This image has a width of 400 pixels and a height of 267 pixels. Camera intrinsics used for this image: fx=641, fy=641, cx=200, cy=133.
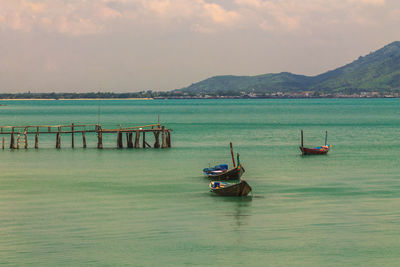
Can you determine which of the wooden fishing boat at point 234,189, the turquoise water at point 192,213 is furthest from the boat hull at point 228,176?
the wooden fishing boat at point 234,189

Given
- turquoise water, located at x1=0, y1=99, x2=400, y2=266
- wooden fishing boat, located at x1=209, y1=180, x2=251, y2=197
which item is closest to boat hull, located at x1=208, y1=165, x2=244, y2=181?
turquoise water, located at x1=0, y1=99, x2=400, y2=266

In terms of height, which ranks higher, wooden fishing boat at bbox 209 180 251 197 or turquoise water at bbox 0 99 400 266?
wooden fishing boat at bbox 209 180 251 197

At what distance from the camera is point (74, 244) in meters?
28.0

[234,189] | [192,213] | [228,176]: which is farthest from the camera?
[228,176]

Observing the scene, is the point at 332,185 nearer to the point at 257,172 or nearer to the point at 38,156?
the point at 257,172

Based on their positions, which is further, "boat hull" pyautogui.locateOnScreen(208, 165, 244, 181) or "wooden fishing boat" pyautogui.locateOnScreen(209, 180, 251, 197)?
"boat hull" pyautogui.locateOnScreen(208, 165, 244, 181)

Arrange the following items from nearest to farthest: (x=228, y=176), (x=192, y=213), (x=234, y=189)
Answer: (x=192, y=213), (x=234, y=189), (x=228, y=176)

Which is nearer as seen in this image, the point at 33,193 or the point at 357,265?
the point at 357,265

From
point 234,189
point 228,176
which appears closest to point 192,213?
point 234,189

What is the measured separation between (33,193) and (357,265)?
2310cm

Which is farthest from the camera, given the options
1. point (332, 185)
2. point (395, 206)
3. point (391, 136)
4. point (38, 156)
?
point (391, 136)

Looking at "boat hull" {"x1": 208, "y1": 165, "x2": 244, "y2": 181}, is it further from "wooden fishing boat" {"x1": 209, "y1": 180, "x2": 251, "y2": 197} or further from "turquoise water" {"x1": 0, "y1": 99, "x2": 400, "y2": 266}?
"wooden fishing boat" {"x1": 209, "y1": 180, "x2": 251, "y2": 197}

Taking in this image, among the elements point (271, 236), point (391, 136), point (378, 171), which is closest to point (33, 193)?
point (271, 236)

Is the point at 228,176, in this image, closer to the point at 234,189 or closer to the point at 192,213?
the point at 234,189
